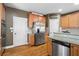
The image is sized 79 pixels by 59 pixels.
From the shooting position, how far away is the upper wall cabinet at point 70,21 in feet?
6.32

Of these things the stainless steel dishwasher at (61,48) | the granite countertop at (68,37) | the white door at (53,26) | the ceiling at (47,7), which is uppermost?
the ceiling at (47,7)

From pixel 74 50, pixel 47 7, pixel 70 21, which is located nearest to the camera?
pixel 74 50

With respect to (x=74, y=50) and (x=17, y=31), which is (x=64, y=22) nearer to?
(x=74, y=50)

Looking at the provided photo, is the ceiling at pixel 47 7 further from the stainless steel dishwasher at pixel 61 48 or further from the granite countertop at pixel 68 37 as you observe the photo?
the stainless steel dishwasher at pixel 61 48

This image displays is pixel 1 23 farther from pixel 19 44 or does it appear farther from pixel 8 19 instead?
pixel 19 44

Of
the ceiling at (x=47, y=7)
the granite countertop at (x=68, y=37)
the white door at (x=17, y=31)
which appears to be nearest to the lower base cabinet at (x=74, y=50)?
the granite countertop at (x=68, y=37)

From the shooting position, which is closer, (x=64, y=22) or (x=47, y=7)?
(x=64, y=22)

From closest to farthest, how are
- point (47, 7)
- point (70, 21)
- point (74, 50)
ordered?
point (74, 50)
point (70, 21)
point (47, 7)

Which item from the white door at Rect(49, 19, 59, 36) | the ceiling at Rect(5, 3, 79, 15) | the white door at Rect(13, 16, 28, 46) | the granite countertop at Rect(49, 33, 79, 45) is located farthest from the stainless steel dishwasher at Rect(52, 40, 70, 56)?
the white door at Rect(13, 16, 28, 46)

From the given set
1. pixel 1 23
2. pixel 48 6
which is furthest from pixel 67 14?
pixel 1 23

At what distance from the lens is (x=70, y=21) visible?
2033 millimetres

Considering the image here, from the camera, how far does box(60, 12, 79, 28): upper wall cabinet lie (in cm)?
193

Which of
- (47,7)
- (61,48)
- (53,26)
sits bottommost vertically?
(61,48)

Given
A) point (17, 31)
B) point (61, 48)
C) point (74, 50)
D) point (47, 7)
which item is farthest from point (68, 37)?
point (17, 31)
